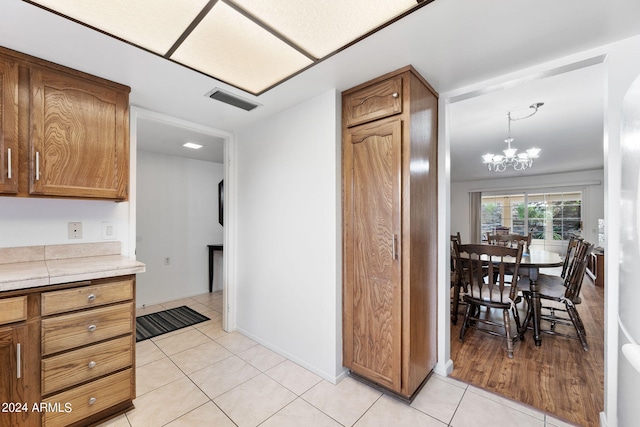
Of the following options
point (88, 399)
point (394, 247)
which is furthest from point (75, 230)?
point (394, 247)

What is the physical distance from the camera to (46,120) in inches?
64.9

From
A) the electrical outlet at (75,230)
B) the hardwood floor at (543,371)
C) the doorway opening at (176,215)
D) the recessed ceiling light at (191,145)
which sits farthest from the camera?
the doorway opening at (176,215)

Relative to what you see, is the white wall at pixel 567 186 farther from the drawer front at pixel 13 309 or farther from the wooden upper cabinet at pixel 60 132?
the drawer front at pixel 13 309

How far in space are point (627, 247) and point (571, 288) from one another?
77.7 inches

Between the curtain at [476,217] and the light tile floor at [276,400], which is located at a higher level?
the curtain at [476,217]

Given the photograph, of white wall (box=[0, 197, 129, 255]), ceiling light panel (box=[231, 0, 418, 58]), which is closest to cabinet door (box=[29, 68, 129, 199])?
white wall (box=[0, 197, 129, 255])

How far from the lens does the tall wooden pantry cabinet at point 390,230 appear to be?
176 cm

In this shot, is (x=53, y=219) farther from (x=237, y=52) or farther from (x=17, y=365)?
(x=237, y=52)

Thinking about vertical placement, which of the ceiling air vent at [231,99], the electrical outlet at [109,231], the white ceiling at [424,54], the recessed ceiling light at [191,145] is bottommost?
the electrical outlet at [109,231]

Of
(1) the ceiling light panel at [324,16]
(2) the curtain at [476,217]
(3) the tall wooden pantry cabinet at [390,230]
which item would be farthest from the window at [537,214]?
(1) the ceiling light panel at [324,16]

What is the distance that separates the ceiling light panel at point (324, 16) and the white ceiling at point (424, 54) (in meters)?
0.10

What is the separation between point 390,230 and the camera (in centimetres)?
182

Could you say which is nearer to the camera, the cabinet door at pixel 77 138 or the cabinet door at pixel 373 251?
the cabinet door at pixel 77 138

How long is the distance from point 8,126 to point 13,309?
1.00m
